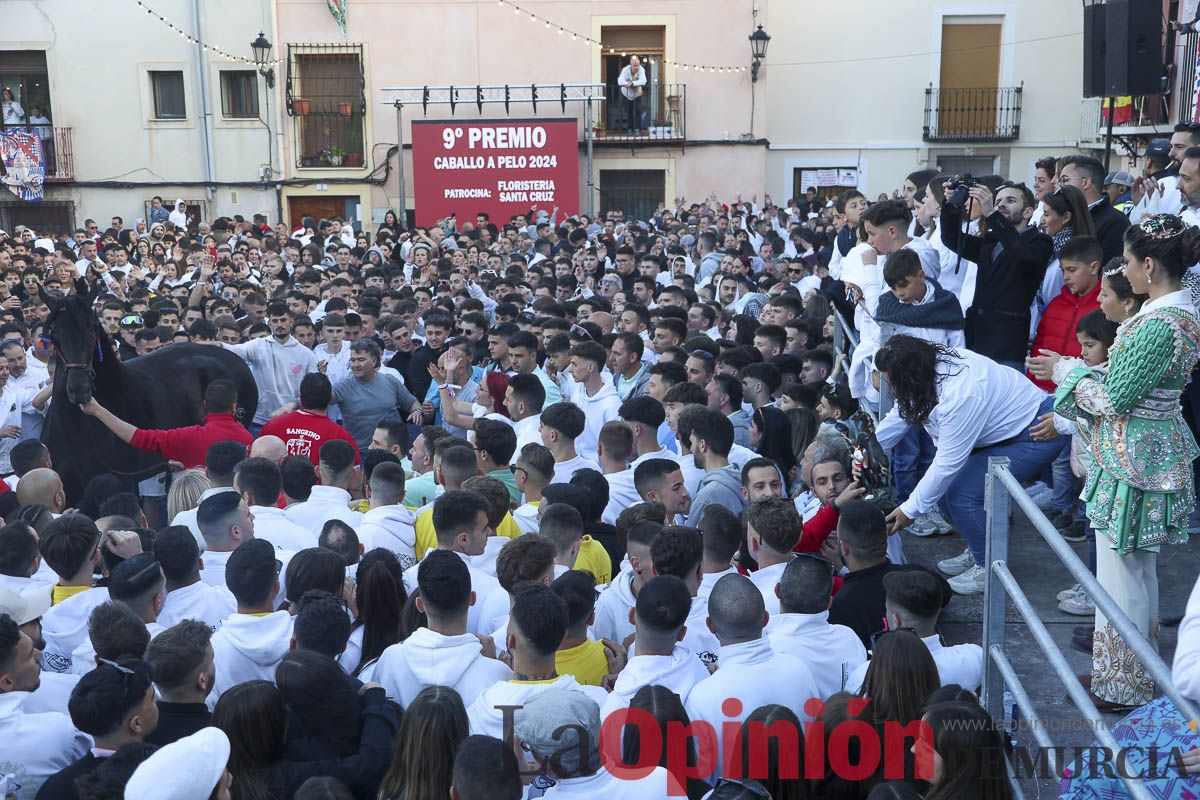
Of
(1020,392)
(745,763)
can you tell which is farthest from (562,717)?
(1020,392)

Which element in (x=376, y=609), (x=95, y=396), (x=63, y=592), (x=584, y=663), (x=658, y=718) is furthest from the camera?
(x=95, y=396)

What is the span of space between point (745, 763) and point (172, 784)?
152cm

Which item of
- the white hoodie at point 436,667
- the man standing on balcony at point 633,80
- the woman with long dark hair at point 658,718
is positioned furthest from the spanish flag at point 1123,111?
the woman with long dark hair at point 658,718

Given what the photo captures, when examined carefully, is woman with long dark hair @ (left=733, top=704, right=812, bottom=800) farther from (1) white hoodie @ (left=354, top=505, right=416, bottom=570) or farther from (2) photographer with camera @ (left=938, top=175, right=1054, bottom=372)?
(2) photographer with camera @ (left=938, top=175, right=1054, bottom=372)

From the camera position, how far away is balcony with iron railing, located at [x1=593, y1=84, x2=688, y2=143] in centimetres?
2362

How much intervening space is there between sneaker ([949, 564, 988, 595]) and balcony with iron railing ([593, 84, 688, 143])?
1903 cm

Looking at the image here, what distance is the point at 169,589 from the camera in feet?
14.6

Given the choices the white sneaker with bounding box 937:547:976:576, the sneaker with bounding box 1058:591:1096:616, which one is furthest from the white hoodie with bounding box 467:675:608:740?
the white sneaker with bounding box 937:547:976:576

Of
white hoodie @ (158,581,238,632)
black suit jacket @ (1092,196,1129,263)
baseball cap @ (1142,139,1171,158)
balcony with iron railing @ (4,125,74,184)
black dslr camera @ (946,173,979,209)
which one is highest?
balcony with iron railing @ (4,125,74,184)

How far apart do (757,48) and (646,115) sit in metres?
2.51

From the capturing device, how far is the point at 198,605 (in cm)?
439

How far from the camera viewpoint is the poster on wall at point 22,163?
2258 cm

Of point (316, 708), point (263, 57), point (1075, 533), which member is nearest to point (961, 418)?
point (1075, 533)

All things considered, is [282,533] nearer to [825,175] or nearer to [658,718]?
[658,718]
